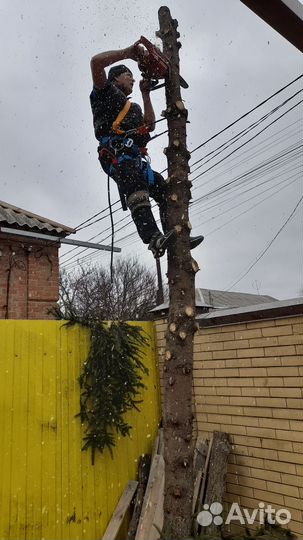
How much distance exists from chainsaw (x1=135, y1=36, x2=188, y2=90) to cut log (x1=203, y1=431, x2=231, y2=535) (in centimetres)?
335

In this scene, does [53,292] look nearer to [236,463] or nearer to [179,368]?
[236,463]

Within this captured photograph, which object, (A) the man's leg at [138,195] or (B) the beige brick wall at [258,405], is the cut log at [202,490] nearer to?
(B) the beige brick wall at [258,405]

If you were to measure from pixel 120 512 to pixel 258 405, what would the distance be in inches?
70.0

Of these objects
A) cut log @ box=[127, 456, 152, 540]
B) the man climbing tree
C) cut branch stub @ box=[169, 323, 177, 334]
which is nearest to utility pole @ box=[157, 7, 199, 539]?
cut branch stub @ box=[169, 323, 177, 334]

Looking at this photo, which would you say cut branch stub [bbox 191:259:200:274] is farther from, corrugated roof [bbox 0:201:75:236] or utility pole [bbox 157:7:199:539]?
corrugated roof [bbox 0:201:75:236]

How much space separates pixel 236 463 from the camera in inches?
154

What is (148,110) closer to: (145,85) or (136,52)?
(145,85)

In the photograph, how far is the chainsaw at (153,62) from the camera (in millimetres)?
2789

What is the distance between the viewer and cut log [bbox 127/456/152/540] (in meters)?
3.86

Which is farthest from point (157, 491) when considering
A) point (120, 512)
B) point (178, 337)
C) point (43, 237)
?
point (43, 237)

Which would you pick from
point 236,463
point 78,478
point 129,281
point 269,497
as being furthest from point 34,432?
point 129,281

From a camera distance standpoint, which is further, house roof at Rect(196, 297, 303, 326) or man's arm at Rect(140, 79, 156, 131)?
house roof at Rect(196, 297, 303, 326)

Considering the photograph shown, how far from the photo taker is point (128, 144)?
126 inches

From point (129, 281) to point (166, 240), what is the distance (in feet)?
77.8
